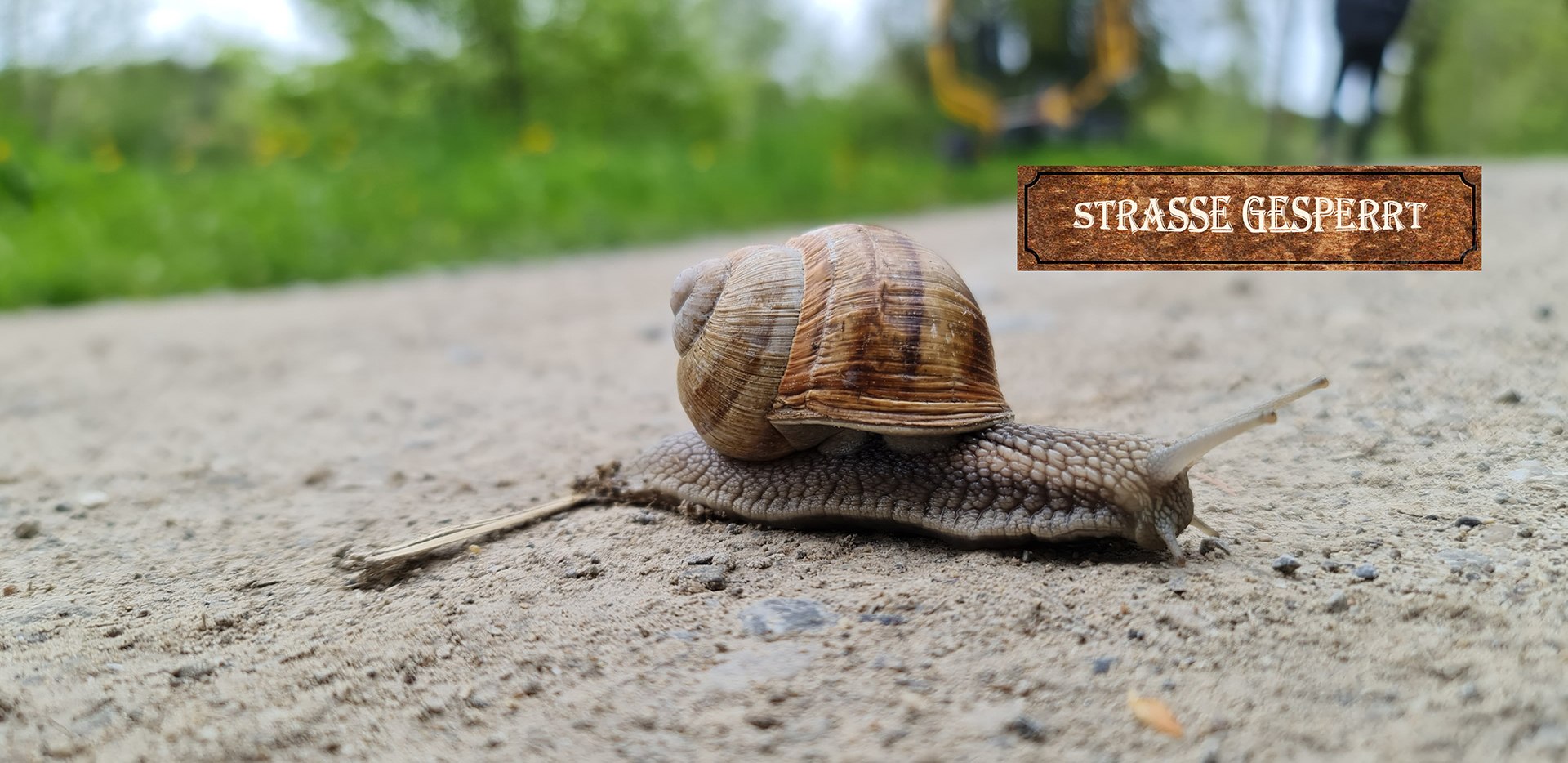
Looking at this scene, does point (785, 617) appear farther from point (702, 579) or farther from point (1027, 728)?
point (1027, 728)

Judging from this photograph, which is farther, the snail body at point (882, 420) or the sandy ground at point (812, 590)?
the snail body at point (882, 420)

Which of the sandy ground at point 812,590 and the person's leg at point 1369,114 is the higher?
the person's leg at point 1369,114

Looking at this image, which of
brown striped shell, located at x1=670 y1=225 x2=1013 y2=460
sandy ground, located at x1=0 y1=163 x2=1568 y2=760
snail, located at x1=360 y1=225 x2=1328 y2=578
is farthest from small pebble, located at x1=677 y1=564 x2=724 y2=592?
brown striped shell, located at x1=670 y1=225 x2=1013 y2=460

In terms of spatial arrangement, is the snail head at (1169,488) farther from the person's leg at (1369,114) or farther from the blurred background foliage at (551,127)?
the person's leg at (1369,114)

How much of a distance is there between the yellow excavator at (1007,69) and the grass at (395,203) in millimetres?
2725

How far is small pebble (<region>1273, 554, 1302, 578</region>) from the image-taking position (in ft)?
6.91

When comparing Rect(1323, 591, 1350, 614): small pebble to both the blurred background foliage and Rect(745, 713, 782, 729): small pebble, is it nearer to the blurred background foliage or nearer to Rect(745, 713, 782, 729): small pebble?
Rect(745, 713, 782, 729): small pebble

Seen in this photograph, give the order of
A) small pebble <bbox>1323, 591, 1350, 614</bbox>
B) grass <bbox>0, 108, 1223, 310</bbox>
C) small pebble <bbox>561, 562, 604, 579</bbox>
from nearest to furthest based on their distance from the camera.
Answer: small pebble <bbox>1323, 591, 1350, 614</bbox>, small pebble <bbox>561, 562, 604, 579</bbox>, grass <bbox>0, 108, 1223, 310</bbox>

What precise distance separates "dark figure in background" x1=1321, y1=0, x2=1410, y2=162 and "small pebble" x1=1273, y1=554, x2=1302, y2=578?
26.9 feet

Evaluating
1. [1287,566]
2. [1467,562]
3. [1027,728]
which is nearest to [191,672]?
[1027,728]

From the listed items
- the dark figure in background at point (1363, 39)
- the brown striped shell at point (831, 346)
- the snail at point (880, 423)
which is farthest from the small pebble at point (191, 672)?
the dark figure in background at point (1363, 39)

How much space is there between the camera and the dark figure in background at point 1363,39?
8695 mm

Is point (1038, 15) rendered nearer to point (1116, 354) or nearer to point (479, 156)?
point (479, 156)

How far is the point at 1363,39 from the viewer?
29.0 feet
